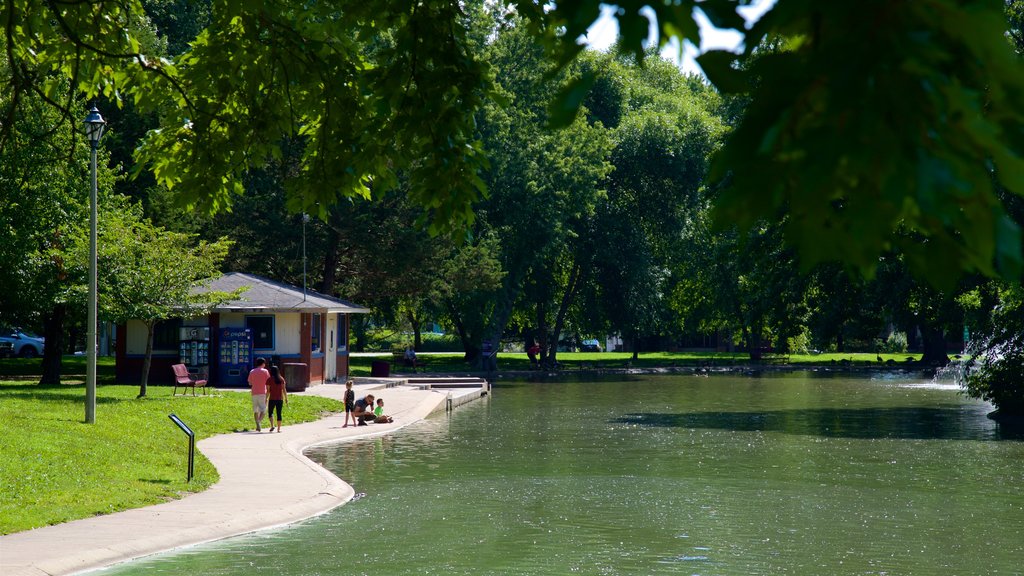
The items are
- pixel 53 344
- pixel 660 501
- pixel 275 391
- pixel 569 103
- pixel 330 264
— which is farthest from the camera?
pixel 330 264

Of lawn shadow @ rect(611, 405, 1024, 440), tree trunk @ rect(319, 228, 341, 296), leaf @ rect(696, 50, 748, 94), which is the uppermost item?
tree trunk @ rect(319, 228, 341, 296)

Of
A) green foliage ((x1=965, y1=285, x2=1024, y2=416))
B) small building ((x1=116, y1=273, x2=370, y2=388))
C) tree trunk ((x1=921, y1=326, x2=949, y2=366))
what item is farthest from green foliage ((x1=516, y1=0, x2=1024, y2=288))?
tree trunk ((x1=921, y1=326, x2=949, y2=366))

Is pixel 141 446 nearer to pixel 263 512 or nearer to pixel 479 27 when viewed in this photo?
pixel 263 512

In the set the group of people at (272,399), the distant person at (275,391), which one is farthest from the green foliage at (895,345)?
the distant person at (275,391)

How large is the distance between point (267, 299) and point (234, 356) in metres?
2.44

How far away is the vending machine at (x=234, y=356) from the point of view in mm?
42750

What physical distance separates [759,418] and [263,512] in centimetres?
2273

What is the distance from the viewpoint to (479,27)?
6119 cm

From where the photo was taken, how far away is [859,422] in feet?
115

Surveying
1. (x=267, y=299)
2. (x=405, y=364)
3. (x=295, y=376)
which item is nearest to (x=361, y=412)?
(x=295, y=376)

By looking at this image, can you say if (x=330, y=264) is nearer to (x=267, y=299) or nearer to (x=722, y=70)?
(x=267, y=299)

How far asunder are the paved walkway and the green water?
0.38 metres

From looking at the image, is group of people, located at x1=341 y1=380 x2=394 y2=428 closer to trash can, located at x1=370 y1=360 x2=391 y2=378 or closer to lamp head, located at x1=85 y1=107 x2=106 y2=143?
lamp head, located at x1=85 y1=107 x2=106 y2=143

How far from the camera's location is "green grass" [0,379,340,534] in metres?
16.2
